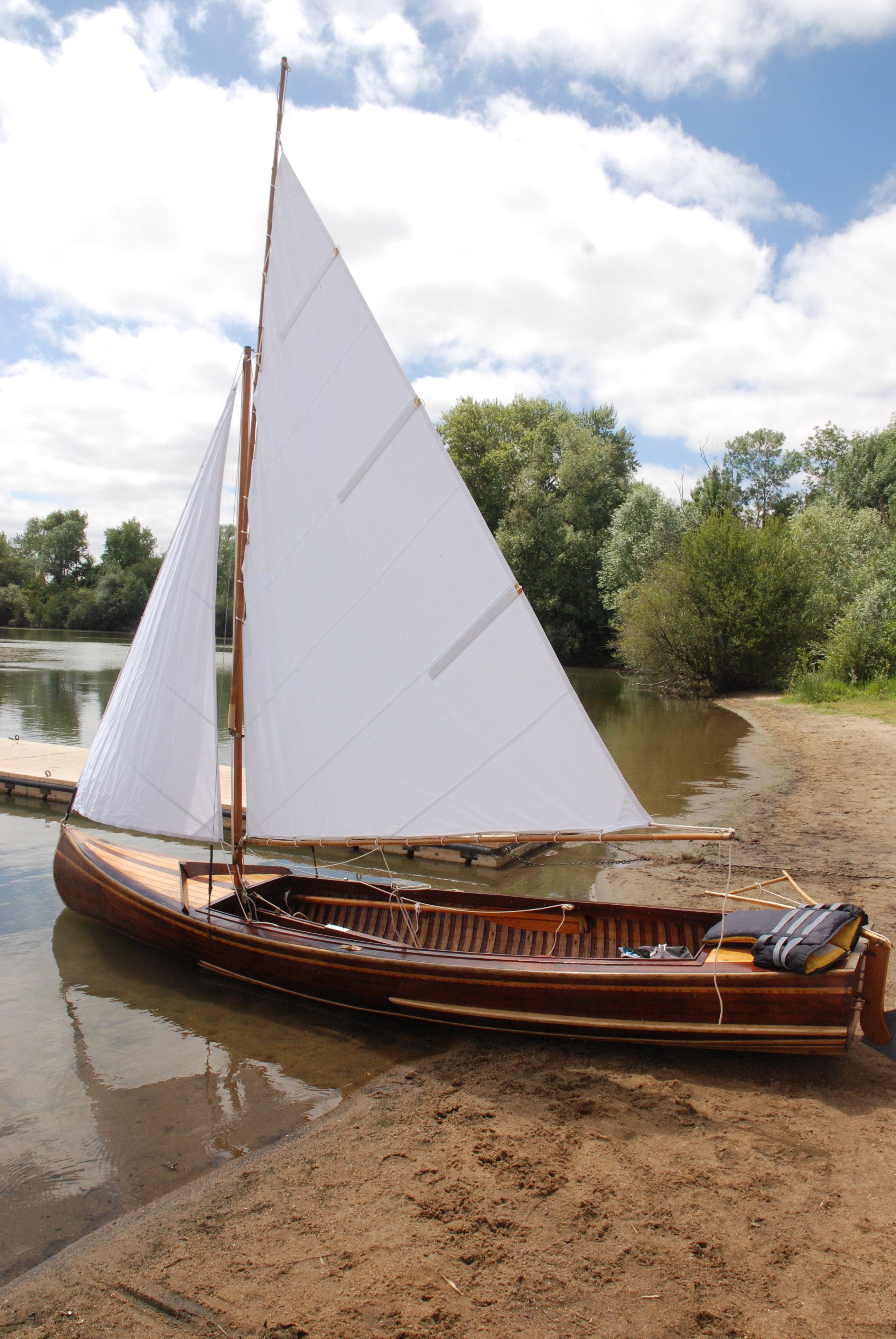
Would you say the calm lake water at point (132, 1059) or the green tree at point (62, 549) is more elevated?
the green tree at point (62, 549)

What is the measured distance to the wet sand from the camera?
10.8 feet

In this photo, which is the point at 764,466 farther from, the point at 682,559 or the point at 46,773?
the point at 46,773

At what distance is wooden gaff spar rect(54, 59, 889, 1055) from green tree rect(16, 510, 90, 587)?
10026 cm

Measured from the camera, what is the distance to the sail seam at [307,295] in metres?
6.18

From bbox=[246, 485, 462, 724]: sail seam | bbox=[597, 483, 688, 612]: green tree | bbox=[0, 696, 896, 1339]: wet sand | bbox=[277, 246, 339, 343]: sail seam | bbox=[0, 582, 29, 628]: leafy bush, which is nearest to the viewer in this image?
bbox=[0, 696, 896, 1339]: wet sand

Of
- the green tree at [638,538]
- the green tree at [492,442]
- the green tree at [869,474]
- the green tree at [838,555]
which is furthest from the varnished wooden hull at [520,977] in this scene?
the green tree at [869,474]

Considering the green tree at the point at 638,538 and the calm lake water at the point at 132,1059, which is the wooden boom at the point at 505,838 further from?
the green tree at the point at 638,538

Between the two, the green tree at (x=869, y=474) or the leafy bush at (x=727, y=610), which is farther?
the green tree at (x=869, y=474)

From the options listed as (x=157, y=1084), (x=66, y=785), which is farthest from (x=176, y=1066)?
(x=66, y=785)

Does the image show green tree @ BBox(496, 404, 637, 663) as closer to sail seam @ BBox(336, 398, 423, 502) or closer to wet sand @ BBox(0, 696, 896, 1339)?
sail seam @ BBox(336, 398, 423, 502)

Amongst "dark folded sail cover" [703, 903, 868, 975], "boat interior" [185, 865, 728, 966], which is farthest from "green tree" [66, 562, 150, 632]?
"dark folded sail cover" [703, 903, 868, 975]

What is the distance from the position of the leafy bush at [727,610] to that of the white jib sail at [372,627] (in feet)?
98.8

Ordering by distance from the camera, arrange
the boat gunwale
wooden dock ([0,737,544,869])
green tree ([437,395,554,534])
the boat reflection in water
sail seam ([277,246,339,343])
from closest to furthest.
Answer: the boat reflection in water < the boat gunwale < sail seam ([277,246,339,343]) < wooden dock ([0,737,544,869]) < green tree ([437,395,554,534])

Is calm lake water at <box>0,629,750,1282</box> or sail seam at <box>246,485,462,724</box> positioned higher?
sail seam at <box>246,485,462,724</box>
